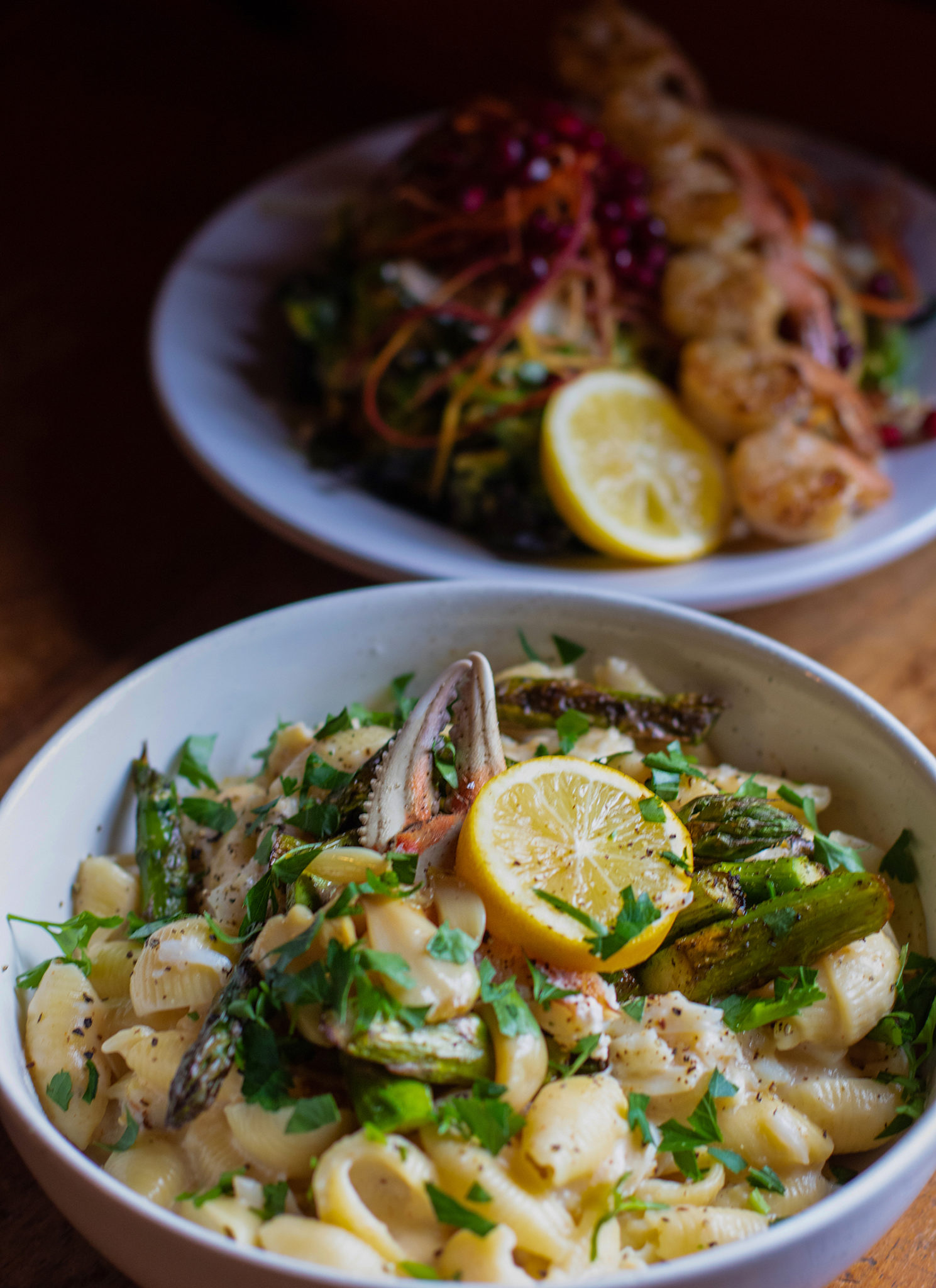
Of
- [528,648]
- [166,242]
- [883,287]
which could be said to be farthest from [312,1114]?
[166,242]

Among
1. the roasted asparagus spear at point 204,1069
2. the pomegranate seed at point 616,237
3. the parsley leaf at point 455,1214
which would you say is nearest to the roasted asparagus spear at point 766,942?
the parsley leaf at point 455,1214

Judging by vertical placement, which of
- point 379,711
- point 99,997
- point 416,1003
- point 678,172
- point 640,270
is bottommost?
point 99,997

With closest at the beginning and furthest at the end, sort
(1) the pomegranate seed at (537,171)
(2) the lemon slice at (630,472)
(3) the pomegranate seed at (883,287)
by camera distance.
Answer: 1. (2) the lemon slice at (630,472)
2. (1) the pomegranate seed at (537,171)
3. (3) the pomegranate seed at (883,287)

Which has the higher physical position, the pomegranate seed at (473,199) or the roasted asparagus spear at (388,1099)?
the pomegranate seed at (473,199)

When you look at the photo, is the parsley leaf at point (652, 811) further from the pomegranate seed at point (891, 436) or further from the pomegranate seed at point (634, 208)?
the pomegranate seed at point (634, 208)

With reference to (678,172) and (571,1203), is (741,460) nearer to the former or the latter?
(678,172)

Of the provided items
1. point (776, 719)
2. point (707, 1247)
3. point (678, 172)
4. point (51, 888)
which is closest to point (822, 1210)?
point (707, 1247)

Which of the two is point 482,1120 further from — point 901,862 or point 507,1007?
point 901,862

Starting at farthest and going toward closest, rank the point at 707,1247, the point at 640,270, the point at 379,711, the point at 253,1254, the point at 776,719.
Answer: the point at 640,270 → the point at 379,711 → the point at 776,719 → the point at 707,1247 → the point at 253,1254
